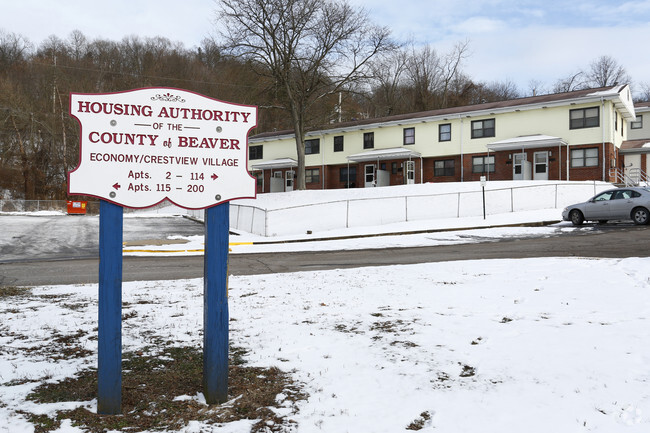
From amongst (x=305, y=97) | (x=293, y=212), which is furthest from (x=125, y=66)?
(x=293, y=212)

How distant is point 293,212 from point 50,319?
18273mm

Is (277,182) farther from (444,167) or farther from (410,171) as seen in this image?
(444,167)

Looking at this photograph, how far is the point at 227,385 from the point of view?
13.4ft

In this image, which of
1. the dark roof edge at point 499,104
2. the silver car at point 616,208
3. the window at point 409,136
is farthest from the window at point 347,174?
the silver car at point 616,208

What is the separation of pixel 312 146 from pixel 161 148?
43.0 metres

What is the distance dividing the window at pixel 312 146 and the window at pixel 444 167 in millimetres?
11868

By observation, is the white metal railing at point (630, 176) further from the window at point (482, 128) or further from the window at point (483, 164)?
the window at point (482, 128)

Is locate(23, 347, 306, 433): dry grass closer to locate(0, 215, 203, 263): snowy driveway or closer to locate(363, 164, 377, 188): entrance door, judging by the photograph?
locate(0, 215, 203, 263): snowy driveway

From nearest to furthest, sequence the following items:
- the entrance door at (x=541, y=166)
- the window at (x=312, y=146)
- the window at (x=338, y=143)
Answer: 1. the entrance door at (x=541, y=166)
2. the window at (x=338, y=143)
3. the window at (x=312, y=146)

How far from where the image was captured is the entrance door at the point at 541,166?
34.1 meters

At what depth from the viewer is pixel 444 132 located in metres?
38.7

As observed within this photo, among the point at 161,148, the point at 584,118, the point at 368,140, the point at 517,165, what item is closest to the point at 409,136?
the point at 368,140

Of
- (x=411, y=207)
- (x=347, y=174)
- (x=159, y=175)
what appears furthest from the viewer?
(x=347, y=174)

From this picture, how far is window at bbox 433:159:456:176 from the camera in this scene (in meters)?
38.6
